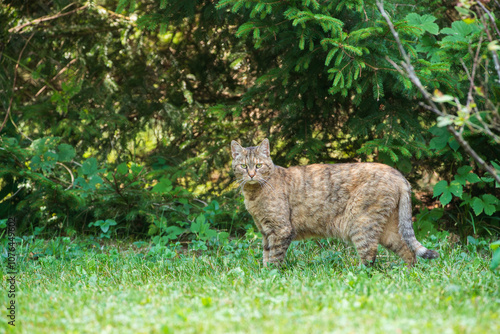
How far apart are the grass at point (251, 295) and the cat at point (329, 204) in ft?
0.76

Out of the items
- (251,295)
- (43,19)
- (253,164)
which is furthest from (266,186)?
(43,19)

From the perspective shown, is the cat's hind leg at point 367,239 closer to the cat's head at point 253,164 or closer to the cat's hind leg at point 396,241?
the cat's hind leg at point 396,241

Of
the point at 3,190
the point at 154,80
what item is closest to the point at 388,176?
the point at 154,80

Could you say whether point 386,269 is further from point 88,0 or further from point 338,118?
point 88,0

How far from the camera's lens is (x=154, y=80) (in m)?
7.34

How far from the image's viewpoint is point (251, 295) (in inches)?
131

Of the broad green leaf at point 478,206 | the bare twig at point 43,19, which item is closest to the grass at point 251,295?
the broad green leaf at point 478,206

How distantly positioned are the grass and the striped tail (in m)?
0.15

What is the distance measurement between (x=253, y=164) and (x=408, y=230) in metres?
1.61

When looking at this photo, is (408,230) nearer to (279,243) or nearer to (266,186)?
(279,243)

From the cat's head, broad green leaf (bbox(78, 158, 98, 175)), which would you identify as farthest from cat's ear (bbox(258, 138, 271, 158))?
broad green leaf (bbox(78, 158, 98, 175))

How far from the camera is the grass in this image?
2.67 metres

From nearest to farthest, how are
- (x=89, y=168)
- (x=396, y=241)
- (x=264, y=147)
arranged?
1. (x=396, y=241)
2. (x=264, y=147)
3. (x=89, y=168)

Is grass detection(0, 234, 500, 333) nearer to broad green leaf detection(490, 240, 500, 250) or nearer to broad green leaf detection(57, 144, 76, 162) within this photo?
broad green leaf detection(490, 240, 500, 250)
